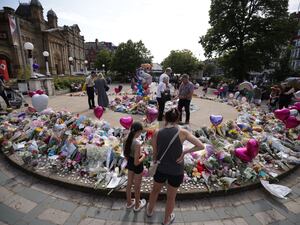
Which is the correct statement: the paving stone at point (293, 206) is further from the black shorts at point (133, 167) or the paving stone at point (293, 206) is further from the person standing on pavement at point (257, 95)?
the person standing on pavement at point (257, 95)

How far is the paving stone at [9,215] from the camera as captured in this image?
2.27 metres

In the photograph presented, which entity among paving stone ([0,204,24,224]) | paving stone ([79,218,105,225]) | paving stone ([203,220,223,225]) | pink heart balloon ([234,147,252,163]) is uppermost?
pink heart balloon ([234,147,252,163])

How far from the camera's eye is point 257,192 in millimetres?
2893

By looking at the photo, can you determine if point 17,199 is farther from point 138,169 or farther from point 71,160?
point 138,169

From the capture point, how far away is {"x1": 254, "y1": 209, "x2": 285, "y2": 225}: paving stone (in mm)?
2342

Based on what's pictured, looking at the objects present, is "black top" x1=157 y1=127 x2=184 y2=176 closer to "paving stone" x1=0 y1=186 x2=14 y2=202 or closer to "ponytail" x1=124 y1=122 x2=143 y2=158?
"ponytail" x1=124 y1=122 x2=143 y2=158

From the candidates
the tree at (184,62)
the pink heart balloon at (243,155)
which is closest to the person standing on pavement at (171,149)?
the pink heart balloon at (243,155)

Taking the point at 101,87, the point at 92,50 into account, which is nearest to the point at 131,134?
the point at 101,87

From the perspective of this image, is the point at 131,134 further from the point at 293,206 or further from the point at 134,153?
the point at 293,206

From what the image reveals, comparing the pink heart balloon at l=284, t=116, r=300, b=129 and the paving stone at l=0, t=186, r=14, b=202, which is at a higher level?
the pink heart balloon at l=284, t=116, r=300, b=129

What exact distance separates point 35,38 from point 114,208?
36573 millimetres

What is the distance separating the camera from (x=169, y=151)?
6.22 feet

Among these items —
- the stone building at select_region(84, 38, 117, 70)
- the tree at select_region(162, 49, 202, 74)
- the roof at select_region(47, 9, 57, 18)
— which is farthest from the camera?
the stone building at select_region(84, 38, 117, 70)

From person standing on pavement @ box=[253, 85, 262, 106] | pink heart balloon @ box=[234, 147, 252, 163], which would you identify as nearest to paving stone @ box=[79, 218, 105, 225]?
pink heart balloon @ box=[234, 147, 252, 163]
